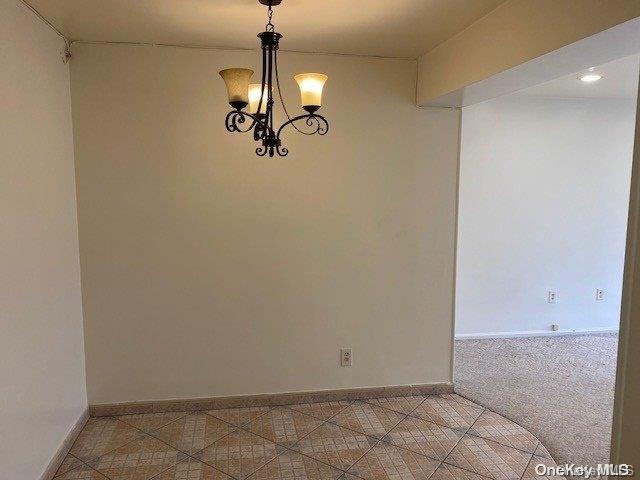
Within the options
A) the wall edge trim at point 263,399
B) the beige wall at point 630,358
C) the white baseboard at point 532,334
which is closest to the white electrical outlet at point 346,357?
the wall edge trim at point 263,399

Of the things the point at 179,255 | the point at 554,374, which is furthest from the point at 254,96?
the point at 554,374

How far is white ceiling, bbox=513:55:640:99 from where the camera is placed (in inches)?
132

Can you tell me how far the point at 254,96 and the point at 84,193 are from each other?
1.41 m

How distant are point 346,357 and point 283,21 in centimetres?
211

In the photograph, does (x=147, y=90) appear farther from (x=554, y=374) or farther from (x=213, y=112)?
(x=554, y=374)

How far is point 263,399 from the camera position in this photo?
3.18 m

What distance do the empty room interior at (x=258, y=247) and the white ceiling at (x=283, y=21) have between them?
0.02 meters

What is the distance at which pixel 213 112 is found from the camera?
2.94 metres

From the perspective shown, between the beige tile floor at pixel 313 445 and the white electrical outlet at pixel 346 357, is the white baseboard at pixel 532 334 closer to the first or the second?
the beige tile floor at pixel 313 445

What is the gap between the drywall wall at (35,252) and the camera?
77.6 inches

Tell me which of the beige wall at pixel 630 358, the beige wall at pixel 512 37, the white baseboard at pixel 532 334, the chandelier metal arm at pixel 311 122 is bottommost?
the white baseboard at pixel 532 334

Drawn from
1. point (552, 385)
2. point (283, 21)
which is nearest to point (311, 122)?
point (283, 21)

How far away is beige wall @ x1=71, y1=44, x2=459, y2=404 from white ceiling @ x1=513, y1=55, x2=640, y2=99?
1.21 metres

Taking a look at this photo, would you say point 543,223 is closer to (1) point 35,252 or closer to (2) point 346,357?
(2) point 346,357
